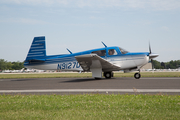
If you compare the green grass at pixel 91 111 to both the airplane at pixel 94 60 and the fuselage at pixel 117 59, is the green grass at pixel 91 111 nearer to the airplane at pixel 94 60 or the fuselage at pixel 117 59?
the airplane at pixel 94 60

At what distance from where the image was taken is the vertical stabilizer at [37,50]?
18.9 meters

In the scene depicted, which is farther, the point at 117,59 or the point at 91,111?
the point at 117,59

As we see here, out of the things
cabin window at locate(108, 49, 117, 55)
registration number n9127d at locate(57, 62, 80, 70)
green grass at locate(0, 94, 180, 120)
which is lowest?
green grass at locate(0, 94, 180, 120)

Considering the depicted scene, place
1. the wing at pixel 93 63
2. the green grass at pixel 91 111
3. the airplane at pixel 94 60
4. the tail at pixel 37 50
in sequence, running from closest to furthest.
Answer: the green grass at pixel 91 111
the wing at pixel 93 63
the airplane at pixel 94 60
the tail at pixel 37 50

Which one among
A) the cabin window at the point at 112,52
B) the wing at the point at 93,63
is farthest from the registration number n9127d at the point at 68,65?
the cabin window at the point at 112,52

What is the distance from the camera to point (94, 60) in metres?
15.1

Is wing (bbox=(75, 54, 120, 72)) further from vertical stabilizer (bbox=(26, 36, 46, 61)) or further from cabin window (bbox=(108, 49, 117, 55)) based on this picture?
Result: vertical stabilizer (bbox=(26, 36, 46, 61))

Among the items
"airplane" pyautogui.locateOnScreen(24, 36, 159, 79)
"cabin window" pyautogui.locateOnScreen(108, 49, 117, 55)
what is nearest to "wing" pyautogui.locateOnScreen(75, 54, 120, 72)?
"airplane" pyautogui.locateOnScreen(24, 36, 159, 79)

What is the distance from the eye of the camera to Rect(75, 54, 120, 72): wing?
14.4 metres

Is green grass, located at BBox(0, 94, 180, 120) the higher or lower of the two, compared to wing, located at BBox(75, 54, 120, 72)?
lower

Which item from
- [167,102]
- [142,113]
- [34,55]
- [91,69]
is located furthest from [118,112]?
[34,55]

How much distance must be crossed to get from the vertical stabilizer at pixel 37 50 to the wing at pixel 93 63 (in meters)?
5.32

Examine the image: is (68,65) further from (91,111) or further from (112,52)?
(91,111)

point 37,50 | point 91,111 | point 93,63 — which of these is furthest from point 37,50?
point 91,111
